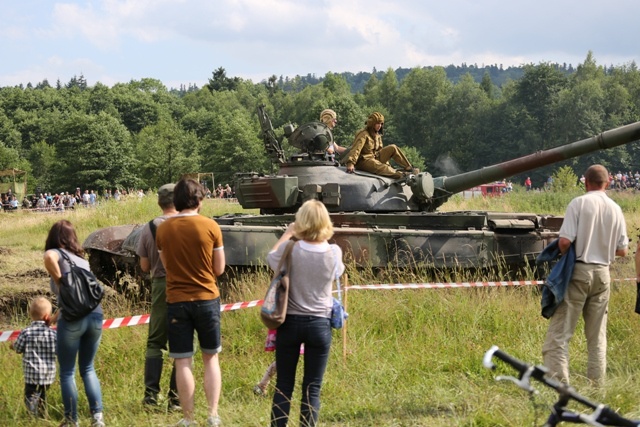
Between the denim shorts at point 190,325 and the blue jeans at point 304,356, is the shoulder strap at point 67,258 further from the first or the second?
the blue jeans at point 304,356

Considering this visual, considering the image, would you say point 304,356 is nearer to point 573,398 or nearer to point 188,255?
point 188,255

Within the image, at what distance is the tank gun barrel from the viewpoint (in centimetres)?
1101

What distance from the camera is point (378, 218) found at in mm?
11750

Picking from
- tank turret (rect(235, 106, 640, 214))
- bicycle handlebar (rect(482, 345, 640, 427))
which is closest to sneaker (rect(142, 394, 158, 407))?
bicycle handlebar (rect(482, 345, 640, 427))

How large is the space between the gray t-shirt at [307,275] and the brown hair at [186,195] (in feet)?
2.55

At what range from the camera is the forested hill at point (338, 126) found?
213 ft

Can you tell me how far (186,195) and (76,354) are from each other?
4.30 ft

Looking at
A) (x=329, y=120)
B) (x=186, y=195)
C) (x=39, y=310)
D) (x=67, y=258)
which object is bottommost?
(x=39, y=310)

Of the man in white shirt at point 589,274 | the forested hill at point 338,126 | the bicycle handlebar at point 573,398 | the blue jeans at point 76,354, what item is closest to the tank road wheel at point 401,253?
the man in white shirt at point 589,274

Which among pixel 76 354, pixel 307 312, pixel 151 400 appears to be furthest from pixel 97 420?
pixel 307 312

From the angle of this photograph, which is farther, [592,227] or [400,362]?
[400,362]

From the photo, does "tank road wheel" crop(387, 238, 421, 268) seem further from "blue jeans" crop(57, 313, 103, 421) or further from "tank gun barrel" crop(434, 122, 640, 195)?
"blue jeans" crop(57, 313, 103, 421)

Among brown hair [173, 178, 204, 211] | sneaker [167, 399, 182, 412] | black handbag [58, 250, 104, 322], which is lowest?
sneaker [167, 399, 182, 412]

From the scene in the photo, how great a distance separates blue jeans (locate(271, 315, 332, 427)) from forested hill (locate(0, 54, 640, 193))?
56.1 m
